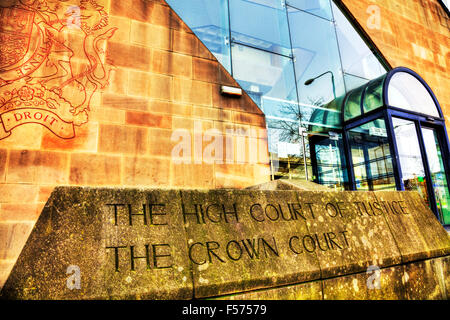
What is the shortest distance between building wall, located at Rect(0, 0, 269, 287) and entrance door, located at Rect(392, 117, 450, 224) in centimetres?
526

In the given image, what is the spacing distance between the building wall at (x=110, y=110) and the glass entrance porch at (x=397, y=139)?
454 centimetres

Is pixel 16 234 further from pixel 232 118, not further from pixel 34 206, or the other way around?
pixel 232 118

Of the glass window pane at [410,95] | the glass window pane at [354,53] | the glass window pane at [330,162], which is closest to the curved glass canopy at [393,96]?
the glass window pane at [410,95]

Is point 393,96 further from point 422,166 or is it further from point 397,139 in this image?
point 422,166

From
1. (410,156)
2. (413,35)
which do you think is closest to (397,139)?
(410,156)

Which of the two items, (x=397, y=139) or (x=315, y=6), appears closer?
(x=397, y=139)

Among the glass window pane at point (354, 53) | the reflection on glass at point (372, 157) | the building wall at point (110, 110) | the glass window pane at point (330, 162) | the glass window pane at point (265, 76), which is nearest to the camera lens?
the building wall at point (110, 110)

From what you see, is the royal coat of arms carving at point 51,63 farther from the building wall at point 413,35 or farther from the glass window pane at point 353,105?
the building wall at point 413,35

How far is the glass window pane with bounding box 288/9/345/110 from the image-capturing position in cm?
818

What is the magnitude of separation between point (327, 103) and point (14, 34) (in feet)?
26.3

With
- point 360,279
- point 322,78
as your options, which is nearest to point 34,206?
point 360,279

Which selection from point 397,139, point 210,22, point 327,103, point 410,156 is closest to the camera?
point 210,22

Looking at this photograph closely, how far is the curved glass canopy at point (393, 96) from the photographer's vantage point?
25.5ft

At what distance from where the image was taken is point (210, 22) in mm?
6270
